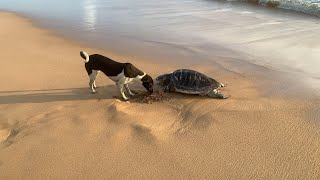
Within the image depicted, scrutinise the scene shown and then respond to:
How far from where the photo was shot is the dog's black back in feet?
19.3

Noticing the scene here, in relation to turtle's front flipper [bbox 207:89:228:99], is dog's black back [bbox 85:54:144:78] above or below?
above

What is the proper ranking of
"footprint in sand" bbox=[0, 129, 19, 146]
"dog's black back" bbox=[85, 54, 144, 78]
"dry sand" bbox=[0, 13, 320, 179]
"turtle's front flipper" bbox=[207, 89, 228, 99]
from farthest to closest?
"turtle's front flipper" bbox=[207, 89, 228, 99] → "dog's black back" bbox=[85, 54, 144, 78] → "footprint in sand" bbox=[0, 129, 19, 146] → "dry sand" bbox=[0, 13, 320, 179]

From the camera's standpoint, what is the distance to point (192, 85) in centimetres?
611

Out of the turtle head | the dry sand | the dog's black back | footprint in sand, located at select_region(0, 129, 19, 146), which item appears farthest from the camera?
the turtle head

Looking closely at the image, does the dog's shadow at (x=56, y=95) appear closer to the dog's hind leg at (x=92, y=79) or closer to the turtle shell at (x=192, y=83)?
the dog's hind leg at (x=92, y=79)

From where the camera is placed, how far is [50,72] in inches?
293

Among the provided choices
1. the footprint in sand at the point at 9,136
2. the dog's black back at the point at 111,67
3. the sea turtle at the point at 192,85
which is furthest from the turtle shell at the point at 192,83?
the footprint in sand at the point at 9,136

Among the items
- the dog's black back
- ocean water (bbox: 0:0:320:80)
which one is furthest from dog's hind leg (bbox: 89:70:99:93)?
ocean water (bbox: 0:0:320:80)

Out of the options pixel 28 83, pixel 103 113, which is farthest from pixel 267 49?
pixel 28 83

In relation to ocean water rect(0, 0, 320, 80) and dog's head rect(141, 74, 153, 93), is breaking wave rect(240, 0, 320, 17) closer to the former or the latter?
ocean water rect(0, 0, 320, 80)

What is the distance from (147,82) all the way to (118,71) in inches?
22.5

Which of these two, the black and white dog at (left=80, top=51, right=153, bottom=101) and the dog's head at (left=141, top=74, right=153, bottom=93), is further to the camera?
the dog's head at (left=141, top=74, right=153, bottom=93)

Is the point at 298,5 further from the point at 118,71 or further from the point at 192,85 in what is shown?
the point at 118,71

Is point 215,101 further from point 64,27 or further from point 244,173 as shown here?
point 64,27
